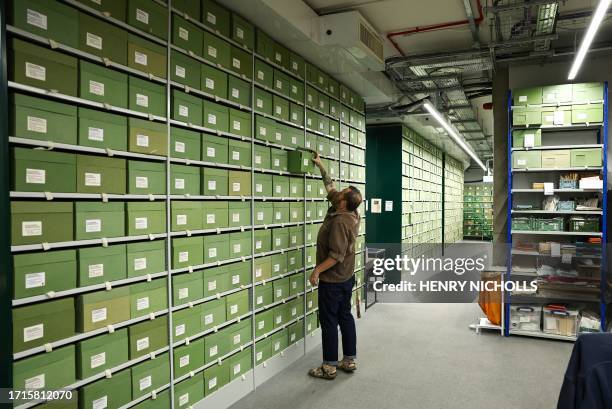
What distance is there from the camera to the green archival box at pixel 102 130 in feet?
7.39

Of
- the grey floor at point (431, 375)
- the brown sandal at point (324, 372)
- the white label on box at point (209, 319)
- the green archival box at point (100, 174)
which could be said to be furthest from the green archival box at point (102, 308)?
the brown sandal at point (324, 372)

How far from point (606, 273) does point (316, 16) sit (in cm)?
410

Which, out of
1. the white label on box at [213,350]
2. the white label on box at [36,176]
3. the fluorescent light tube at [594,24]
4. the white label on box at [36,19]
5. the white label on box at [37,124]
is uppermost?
the fluorescent light tube at [594,24]

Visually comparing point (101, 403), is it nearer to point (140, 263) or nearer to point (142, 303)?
point (142, 303)

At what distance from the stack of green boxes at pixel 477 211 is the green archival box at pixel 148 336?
18254 millimetres

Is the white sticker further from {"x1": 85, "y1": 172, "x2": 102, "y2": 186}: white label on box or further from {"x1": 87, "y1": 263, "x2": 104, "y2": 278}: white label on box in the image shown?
{"x1": 87, "y1": 263, "x2": 104, "y2": 278}: white label on box

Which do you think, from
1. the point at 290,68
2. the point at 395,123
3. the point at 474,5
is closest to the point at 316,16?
the point at 290,68

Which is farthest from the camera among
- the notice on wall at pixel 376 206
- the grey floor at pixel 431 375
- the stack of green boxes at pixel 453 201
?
the stack of green boxes at pixel 453 201

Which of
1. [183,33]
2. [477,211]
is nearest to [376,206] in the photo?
[183,33]

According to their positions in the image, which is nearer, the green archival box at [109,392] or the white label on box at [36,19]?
the white label on box at [36,19]

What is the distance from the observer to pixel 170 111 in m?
2.83

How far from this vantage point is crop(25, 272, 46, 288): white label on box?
6.54ft

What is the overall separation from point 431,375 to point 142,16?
12.0 ft

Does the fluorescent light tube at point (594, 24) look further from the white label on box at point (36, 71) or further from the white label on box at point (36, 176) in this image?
the white label on box at point (36, 176)
